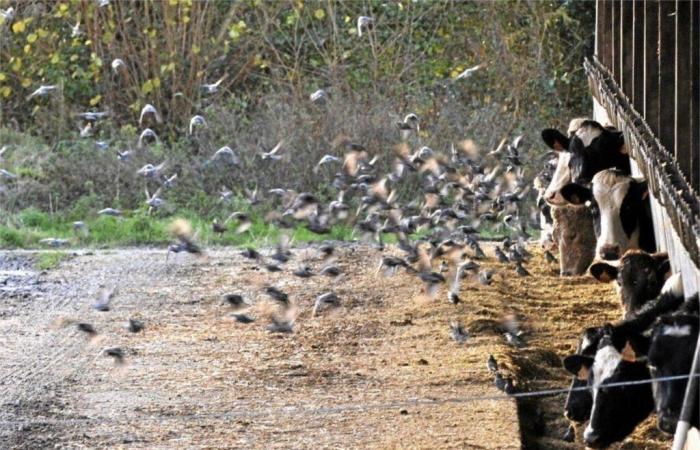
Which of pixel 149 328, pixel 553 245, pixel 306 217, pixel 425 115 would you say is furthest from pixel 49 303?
pixel 425 115

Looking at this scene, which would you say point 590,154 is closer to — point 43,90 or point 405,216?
point 405,216

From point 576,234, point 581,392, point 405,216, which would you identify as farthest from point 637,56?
point 581,392

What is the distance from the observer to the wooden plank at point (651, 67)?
9.86 metres

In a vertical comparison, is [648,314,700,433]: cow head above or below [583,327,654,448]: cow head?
above

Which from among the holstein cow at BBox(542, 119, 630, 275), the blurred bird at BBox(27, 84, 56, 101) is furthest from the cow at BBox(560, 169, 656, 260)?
the blurred bird at BBox(27, 84, 56, 101)

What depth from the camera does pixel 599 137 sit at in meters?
11.5

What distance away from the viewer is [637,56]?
11.1 m

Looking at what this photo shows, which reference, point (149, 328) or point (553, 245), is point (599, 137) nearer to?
point (553, 245)

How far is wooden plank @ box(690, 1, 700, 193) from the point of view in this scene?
7.58 meters

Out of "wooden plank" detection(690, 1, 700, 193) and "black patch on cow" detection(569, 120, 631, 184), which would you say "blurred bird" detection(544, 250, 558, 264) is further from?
"wooden plank" detection(690, 1, 700, 193)

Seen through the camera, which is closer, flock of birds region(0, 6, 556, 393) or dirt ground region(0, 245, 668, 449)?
dirt ground region(0, 245, 668, 449)

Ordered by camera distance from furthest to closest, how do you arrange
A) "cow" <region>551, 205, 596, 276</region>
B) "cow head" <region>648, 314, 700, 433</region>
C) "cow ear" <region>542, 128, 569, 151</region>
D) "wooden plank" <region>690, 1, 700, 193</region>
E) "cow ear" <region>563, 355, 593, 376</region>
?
"cow ear" <region>542, 128, 569, 151</region> < "cow" <region>551, 205, 596, 276</region> < "wooden plank" <region>690, 1, 700, 193</region> < "cow ear" <region>563, 355, 593, 376</region> < "cow head" <region>648, 314, 700, 433</region>

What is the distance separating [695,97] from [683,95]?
1.25 ft

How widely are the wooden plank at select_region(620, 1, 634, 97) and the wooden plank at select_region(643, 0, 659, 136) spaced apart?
2.63 feet
